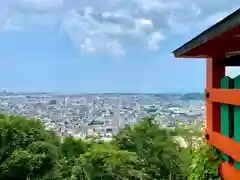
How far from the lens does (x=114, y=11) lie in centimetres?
844

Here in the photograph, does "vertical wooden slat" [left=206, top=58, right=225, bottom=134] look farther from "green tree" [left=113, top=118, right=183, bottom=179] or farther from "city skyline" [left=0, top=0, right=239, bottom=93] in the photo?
"city skyline" [left=0, top=0, right=239, bottom=93]

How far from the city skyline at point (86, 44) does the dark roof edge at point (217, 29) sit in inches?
189

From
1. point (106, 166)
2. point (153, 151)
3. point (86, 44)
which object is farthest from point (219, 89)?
point (86, 44)

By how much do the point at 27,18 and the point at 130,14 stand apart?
236 cm

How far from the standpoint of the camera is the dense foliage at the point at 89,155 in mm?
3617

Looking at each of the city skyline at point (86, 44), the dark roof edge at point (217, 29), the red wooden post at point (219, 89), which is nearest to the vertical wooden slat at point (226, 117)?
the red wooden post at point (219, 89)

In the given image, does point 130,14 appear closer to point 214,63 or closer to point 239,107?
point 214,63

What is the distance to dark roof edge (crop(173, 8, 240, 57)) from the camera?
131 cm

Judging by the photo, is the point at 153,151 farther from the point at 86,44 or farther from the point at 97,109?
the point at 86,44

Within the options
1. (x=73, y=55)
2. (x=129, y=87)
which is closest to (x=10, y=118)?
(x=129, y=87)

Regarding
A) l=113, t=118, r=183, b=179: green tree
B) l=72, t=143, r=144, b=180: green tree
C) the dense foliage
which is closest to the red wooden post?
the dense foliage

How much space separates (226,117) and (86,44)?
6.17 m

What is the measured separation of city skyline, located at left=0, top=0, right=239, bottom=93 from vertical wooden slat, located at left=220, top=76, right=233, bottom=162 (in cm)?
453

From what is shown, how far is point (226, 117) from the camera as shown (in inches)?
85.1
